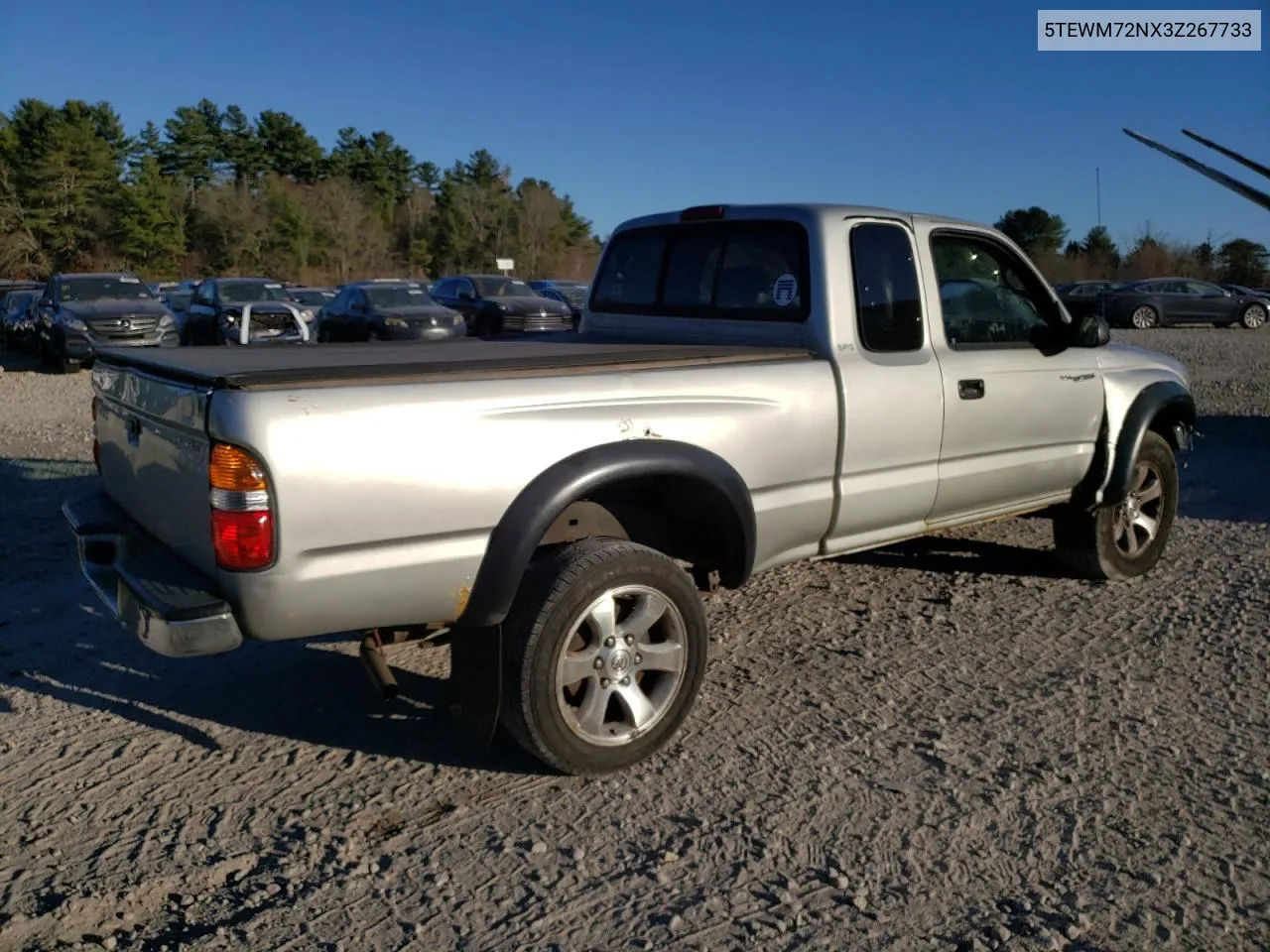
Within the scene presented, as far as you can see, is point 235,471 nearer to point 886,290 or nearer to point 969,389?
point 886,290

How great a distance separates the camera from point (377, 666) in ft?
11.6

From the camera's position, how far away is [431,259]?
8038 centimetres

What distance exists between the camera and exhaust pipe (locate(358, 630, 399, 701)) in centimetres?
347

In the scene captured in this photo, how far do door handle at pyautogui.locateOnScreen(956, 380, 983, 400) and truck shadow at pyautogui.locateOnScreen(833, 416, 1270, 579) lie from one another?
5.52ft

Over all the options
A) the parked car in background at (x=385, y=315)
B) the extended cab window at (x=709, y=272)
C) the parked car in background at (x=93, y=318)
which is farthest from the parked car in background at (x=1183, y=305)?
the extended cab window at (x=709, y=272)

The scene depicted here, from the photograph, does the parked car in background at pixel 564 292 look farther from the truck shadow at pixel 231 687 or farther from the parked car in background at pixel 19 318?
the truck shadow at pixel 231 687

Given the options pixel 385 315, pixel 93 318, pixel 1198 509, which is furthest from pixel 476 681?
pixel 385 315

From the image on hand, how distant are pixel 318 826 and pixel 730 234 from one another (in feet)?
10.1

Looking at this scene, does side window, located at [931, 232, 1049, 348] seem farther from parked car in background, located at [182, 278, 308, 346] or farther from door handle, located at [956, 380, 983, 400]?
parked car in background, located at [182, 278, 308, 346]

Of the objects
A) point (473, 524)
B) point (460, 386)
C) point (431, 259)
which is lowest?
point (473, 524)

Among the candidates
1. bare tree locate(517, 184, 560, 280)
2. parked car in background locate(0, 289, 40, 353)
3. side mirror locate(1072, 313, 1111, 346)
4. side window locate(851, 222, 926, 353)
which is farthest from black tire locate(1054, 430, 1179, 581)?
bare tree locate(517, 184, 560, 280)

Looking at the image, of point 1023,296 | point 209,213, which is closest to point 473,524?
point 1023,296

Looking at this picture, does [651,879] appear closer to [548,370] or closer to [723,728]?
[723,728]

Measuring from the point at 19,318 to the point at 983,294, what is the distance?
22526mm
